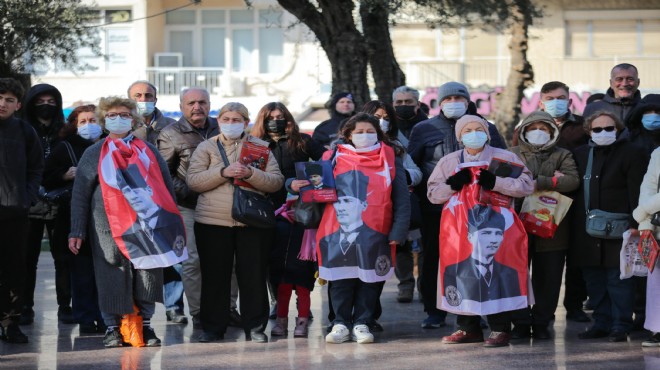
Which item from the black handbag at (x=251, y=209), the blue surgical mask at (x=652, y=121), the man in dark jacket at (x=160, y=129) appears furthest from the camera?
the man in dark jacket at (x=160, y=129)

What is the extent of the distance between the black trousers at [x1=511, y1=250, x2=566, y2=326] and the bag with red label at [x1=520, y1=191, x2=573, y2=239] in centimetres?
26

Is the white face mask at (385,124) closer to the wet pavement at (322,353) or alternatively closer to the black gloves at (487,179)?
the black gloves at (487,179)

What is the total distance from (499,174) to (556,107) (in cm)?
189

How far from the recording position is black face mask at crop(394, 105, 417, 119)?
38.5ft

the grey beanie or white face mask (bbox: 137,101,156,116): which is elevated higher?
the grey beanie

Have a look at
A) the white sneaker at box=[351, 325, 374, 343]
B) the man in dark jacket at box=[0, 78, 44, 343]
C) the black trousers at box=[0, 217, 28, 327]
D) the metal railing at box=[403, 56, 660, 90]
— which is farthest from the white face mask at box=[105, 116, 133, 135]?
the metal railing at box=[403, 56, 660, 90]

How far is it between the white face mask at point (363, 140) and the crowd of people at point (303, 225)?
0.01 m

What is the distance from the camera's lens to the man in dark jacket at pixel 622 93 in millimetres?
11320

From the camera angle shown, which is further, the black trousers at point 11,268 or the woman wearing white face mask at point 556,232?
the woman wearing white face mask at point 556,232

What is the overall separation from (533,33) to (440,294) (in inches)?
1004

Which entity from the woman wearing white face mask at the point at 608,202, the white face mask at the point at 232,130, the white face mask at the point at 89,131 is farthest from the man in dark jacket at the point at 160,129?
the woman wearing white face mask at the point at 608,202

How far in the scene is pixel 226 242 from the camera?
996cm

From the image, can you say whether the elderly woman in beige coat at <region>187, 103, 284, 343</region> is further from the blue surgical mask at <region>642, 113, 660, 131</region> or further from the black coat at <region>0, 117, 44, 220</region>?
the blue surgical mask at <region>642, 113, 660, 131</region>

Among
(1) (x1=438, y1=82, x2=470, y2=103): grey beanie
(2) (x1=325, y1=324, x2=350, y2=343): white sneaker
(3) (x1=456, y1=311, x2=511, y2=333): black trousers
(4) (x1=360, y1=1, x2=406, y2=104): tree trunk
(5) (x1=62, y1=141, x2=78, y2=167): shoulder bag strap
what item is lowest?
(2) (x1=325, y1=324, x2=350, y2=343): white sneaker
